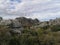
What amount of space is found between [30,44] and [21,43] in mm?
1509

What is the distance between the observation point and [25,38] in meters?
28.9

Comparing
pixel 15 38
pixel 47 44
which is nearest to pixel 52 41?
pixel 47 44

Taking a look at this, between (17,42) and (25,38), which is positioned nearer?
(17,42)

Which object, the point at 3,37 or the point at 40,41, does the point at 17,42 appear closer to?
the point at 3,37

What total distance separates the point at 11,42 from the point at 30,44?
2.67 metres

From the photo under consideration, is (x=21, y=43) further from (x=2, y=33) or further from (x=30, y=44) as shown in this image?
(x=2, y=33)

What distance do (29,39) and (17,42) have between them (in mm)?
2282

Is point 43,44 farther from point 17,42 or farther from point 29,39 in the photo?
point 17,42

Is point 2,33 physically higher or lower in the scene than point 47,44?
higher

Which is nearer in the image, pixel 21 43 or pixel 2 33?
pixel 21 43

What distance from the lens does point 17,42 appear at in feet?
87.9

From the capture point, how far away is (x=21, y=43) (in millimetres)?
26625

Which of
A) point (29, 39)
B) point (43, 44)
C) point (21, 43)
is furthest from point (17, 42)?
point (43, 44)

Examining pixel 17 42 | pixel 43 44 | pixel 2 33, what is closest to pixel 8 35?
pixel 2 33
